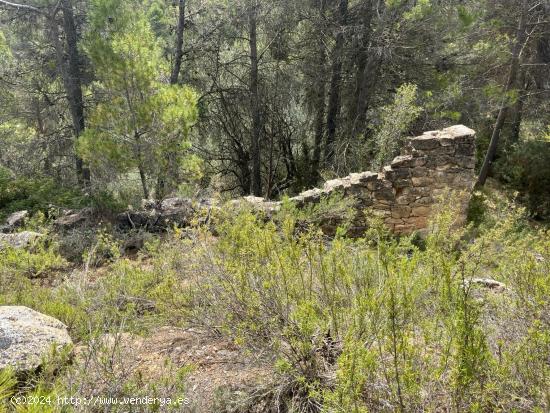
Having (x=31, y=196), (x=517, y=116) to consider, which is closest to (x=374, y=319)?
(x=31, y=196)

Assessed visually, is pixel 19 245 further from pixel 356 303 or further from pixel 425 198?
pixel 425 198

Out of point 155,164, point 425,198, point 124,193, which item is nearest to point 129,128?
point 155,164

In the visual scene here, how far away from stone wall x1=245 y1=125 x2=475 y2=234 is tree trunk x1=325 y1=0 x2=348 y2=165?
12.7 feet

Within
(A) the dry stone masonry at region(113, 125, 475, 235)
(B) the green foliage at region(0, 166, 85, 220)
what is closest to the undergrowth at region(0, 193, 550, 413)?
(A) the dry stone masonry at region(113, 125, 475, 235)

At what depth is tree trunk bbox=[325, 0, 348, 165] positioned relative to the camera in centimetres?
1146

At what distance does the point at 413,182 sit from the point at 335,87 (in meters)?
5.34

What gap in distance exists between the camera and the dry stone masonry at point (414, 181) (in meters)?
7.57

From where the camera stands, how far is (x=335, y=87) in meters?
12.2

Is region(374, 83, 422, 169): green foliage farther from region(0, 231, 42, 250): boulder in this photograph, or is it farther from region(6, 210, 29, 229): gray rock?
region(6, 210, 29, 229): gray rock

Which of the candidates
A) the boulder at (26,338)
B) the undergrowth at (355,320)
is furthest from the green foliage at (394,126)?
the boulder at (26,338)

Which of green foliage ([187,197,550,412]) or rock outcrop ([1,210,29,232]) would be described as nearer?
green foliage ([187,197,550,412])

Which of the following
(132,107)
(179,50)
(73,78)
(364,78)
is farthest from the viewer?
(364,78)

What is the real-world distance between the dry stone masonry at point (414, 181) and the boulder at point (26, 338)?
520cm

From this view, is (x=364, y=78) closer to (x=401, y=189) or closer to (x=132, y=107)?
(x=401, y=189)
